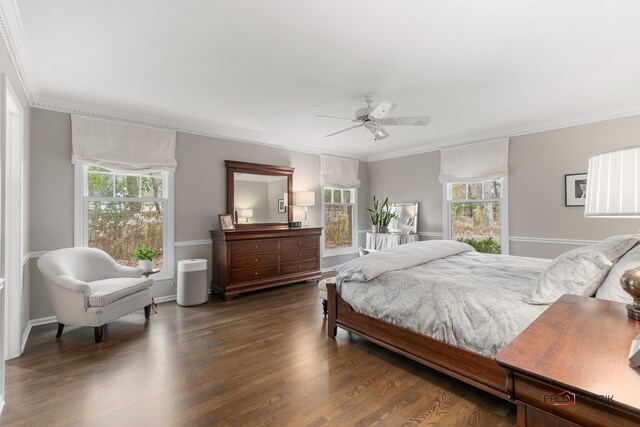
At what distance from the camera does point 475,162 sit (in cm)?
503

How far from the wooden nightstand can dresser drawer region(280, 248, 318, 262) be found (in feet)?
13.2

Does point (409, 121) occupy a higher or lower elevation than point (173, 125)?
lower

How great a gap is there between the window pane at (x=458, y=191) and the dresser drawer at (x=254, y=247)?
327 centimetres

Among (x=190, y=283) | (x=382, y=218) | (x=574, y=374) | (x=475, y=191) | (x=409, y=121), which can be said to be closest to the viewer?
(x=574, y=374)

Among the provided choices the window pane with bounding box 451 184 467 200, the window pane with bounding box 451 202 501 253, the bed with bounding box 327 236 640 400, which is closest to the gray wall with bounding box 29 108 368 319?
the window pane with bounding box 451 184 467 200

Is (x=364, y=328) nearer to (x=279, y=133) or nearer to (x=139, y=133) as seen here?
(x=279, y=133)

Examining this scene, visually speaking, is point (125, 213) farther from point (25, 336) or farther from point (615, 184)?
point (615, 184)

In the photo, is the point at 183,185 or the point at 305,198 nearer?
the point at 183,185

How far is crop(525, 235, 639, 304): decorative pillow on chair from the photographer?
1802 mm

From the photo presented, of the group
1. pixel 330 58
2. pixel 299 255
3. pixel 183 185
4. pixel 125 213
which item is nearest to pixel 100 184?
pixel 125 213

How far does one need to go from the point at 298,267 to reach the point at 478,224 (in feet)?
10.3

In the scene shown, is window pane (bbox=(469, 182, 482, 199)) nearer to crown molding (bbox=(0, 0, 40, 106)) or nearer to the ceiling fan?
the ceiling fan

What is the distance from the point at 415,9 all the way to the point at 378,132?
1523mm

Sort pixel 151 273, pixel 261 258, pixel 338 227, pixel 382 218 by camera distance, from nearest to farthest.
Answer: pixel 151 273 → pixel 261 258 → pixel 382 218 → pixel 338 227
